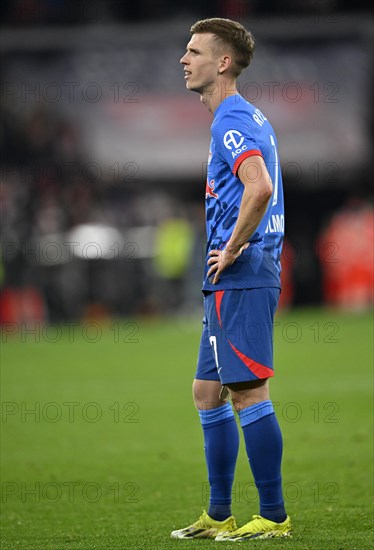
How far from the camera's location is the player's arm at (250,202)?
493 centimetres

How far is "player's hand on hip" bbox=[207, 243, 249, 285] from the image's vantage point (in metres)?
5.05

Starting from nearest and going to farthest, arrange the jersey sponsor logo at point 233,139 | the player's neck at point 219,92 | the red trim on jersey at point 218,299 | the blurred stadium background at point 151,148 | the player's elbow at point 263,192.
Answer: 1. the player's elbow at point 263,192
2. the jersey sponsor logo at point 233,139
3. the red trim on jersey at point 218,299
4. the player's neck at point 219,92
5. the blurred stadium background at point 151,148

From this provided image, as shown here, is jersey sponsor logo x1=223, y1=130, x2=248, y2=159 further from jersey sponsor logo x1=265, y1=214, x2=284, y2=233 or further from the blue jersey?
jersey sponsor logo x1=265, y1=214, x2=284, y2=233

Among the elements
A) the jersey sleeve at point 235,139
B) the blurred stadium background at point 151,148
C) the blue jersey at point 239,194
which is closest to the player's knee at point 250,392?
the blue jersey at point 239,194

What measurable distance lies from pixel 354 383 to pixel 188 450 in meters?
3.77

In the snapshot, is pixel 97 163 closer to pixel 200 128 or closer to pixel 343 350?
pixel 200 128

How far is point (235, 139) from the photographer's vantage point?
5047 millimetres

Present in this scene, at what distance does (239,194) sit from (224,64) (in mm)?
649

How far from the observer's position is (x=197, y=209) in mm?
22750

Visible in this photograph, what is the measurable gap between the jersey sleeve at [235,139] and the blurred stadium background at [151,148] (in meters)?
16.7

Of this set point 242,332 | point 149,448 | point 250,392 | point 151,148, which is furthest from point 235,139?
point 151,148

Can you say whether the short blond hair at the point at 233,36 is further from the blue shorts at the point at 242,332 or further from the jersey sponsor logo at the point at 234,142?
the blue shorts at the point at 242,332

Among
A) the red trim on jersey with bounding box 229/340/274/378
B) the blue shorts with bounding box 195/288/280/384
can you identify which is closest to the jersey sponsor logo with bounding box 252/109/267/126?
the blue shorts with bounding box 195/288/280/384

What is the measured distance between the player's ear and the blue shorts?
42.1 inches
